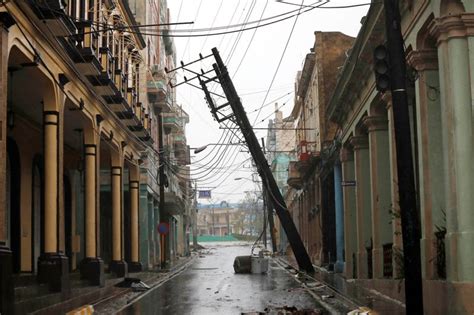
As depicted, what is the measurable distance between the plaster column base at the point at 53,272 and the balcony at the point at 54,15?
5.32 m

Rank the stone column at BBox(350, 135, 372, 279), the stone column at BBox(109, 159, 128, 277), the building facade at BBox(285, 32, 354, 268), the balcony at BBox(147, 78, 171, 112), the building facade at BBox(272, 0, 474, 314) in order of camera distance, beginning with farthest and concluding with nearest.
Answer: the balcony at BBox(147, 78, 171, 112) < the building facade at BBox(285, 32, 354, 268) < the stone column at BBox(109, 159, 128, 277) < the stone column at BBox(350, 135, 372, 279) < the building facade at BBox(272, 0, 474, 314)

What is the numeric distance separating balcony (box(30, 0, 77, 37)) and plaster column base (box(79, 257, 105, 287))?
8.25 metres

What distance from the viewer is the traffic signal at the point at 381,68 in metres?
11.4

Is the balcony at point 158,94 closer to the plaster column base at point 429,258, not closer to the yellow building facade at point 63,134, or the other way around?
the yellow building facade at point 63,134

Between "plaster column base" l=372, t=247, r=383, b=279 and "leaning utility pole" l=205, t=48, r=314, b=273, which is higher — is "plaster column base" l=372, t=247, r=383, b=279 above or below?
below

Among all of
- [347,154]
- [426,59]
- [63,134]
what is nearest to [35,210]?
[63,134]

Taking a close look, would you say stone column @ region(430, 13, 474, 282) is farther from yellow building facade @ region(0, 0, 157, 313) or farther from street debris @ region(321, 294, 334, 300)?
yellow building facade @ region(0, 0, 157, 313)

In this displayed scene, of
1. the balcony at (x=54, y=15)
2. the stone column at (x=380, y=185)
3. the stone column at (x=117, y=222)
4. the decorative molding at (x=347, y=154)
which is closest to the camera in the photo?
the balcony at (x=54, y=15)

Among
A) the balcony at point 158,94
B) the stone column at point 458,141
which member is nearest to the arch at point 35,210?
the stone column at point 458,141

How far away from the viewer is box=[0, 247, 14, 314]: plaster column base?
489 inches

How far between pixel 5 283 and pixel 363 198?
13.7m

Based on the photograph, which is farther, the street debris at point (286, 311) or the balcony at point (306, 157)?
the balcony at point (306, 157)

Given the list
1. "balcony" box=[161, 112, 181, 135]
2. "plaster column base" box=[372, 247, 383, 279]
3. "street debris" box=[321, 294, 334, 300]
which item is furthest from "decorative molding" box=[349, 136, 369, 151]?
"balcony" box=[161, 112, 181, 135]

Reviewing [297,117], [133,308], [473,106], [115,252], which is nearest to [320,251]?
[115,252]
